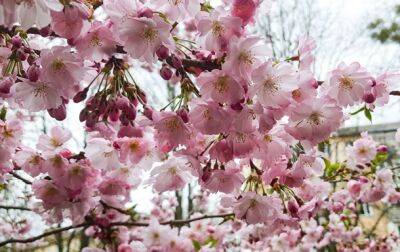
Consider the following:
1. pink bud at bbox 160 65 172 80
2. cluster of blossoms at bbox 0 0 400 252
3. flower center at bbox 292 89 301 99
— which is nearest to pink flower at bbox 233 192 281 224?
cluster of blossoms at bbox 0 0 400 252

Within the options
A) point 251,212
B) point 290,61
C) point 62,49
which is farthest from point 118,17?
point 251,212

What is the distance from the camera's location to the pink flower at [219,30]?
1.58 metres

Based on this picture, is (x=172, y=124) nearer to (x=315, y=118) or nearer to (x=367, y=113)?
(x=315, y=118)

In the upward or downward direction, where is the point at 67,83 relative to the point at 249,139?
upward

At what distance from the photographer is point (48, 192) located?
2230 millimetres

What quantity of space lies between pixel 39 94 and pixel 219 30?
80 centimetres

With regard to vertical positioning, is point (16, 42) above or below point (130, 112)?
above

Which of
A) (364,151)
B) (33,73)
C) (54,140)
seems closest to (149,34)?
(33,73)

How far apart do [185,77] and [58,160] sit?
2.92 ft

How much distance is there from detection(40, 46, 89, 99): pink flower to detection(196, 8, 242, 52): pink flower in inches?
22.3

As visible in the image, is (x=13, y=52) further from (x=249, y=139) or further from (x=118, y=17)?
(x=249, y=139)

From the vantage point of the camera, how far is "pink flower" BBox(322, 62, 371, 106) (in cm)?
181

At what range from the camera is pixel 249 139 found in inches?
71.0

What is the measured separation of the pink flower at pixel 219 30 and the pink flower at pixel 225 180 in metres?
0.68
